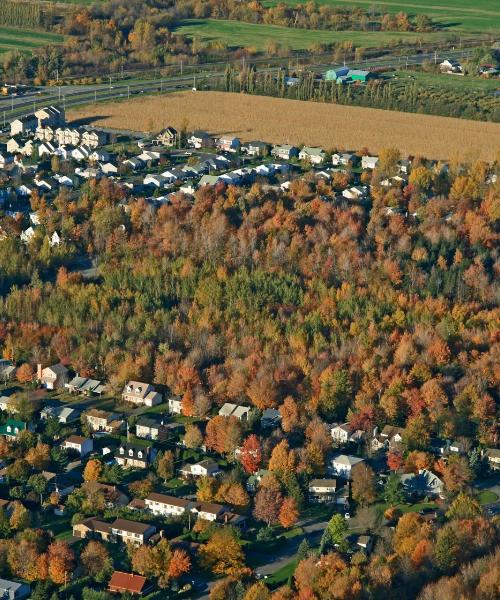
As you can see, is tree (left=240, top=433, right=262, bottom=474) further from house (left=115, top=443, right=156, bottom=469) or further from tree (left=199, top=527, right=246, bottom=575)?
tree (left=199, top=527, right=246, bottom=575)

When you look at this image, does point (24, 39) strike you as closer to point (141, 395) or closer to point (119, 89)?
point (119, 89)

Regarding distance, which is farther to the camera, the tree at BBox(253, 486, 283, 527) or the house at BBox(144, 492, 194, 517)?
the house at BBox(144, 492, 194, 517)

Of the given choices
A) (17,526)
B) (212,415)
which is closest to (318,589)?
(17,526)

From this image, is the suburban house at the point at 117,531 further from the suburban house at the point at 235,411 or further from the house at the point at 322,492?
the suburban house at the point at 235,411

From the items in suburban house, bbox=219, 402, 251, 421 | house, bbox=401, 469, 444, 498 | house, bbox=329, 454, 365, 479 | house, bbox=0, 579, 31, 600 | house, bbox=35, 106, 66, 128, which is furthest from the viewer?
house, bbox=35, 106, 66, 128

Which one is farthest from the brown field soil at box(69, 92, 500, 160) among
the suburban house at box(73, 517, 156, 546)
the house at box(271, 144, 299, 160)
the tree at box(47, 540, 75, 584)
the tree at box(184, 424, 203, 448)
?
the tree at box(47, 540, 75, 584)

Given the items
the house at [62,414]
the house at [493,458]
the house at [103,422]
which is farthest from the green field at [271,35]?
the house at [493,458]
